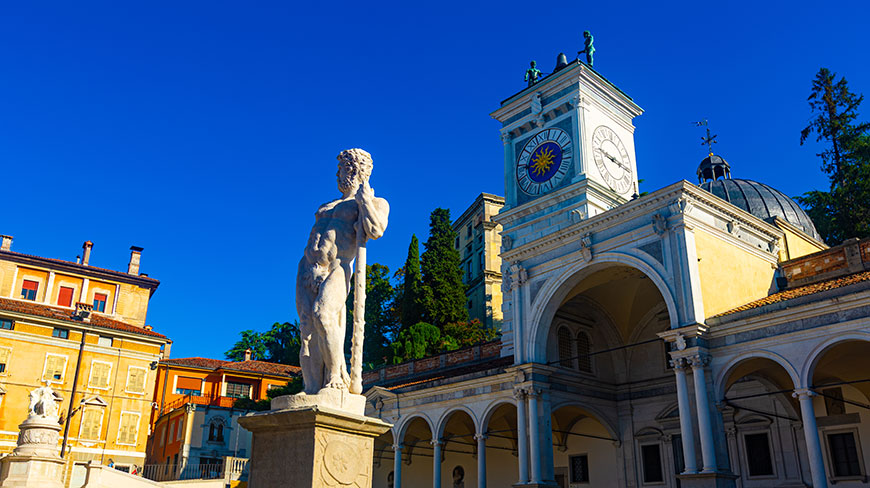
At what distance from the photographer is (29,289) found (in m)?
42.0

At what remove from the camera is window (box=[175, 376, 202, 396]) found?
4569 centimetres

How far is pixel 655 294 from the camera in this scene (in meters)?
25.2

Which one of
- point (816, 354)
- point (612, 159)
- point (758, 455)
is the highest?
point (612, 159)

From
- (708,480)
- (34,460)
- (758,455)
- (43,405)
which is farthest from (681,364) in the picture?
(43,405)

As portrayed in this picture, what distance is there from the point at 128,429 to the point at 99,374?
3298mm

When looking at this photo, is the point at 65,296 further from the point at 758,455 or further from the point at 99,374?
the point at 758,455

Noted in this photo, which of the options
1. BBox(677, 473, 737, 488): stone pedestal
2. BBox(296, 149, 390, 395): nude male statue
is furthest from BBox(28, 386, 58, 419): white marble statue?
BBox(677, 473, 737, 488): stone pedestal

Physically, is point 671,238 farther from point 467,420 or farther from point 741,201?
point 467,420

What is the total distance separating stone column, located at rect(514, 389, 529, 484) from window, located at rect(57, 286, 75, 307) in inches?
1265

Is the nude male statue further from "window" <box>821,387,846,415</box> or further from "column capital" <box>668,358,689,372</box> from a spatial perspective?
"window" <box>821,387,846,415</box>

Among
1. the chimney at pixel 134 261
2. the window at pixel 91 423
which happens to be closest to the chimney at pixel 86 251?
the chimney at pixel 134 261

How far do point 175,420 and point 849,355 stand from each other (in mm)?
35865

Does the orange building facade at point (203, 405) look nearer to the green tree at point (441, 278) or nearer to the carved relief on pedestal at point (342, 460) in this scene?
the green tree at point (441, 278)

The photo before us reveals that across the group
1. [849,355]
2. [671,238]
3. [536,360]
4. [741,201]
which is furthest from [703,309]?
[741,201]
